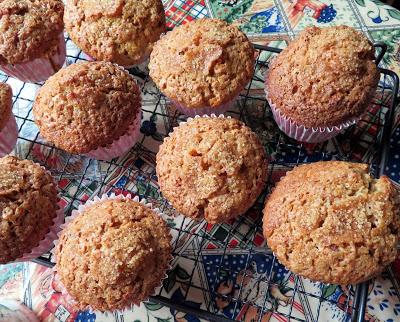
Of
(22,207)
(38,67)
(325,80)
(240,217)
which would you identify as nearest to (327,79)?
(325,80)

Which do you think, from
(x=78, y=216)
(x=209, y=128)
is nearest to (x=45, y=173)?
(x=78, y=216)

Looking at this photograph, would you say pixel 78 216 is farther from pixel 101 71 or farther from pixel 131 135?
pixel 101 71

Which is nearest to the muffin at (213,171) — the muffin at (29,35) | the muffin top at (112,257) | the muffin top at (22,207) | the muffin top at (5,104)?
the muffin top at (112,257)

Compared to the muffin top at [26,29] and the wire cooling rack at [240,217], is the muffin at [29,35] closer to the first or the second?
the muffin top at [26,29]

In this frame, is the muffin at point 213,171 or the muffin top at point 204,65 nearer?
the muffin at point 213,171

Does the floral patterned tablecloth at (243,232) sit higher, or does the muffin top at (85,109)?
the muffin top at (85,109)

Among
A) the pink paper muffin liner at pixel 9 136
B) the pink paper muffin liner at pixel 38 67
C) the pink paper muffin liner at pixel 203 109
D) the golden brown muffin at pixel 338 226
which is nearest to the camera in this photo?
the golden brown muffin at pixel 338 226
